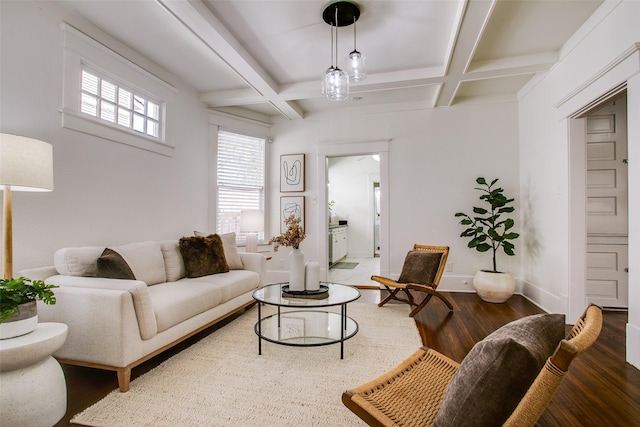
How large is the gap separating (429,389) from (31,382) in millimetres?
1847

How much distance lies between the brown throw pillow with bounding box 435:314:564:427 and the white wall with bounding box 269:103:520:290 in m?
3.75

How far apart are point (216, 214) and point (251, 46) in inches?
94.3

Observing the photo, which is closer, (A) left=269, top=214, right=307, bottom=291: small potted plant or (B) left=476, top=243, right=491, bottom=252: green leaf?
(A) left=269, top=214, right=307, bottom=291: small potted plant

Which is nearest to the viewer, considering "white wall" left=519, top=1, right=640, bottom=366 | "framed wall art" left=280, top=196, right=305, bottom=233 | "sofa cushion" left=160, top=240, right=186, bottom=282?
"white wall" left=519, top=1, right=640, bottom=366

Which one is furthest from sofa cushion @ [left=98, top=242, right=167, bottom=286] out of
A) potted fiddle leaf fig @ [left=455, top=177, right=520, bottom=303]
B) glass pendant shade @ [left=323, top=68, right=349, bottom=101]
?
potted fiddle leaf fig @ [left=455, top=177, right=520, bottom=303]

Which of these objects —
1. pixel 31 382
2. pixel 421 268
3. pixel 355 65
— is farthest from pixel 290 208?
pixel 31 382

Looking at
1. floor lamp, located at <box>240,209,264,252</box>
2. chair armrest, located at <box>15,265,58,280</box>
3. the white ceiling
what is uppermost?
the white ceiling

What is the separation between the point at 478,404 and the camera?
34.7 inches

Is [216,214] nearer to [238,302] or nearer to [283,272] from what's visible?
[283,272]

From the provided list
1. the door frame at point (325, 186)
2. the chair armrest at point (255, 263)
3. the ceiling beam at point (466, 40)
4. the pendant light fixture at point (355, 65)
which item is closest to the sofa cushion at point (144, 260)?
the chair armrest at point (255, 263)

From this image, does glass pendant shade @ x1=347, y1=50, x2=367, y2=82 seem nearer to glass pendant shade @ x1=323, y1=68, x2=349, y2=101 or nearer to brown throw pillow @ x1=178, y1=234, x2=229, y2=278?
glass pendant shade @ x1=323, y1=68, x2=349, y2=101

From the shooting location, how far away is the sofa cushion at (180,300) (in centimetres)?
219

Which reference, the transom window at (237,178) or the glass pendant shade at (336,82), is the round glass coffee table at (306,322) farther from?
the transom window at (237,178)

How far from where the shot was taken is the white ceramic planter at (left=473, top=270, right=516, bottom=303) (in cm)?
377
